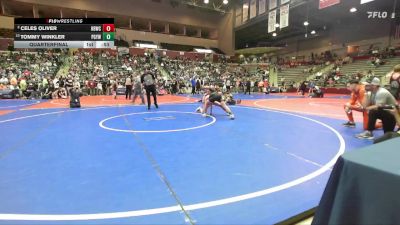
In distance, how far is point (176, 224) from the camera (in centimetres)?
226

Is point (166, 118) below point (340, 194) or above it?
below

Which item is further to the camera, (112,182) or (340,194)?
(112,182)

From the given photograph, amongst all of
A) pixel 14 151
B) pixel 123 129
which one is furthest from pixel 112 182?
pixel 123 129

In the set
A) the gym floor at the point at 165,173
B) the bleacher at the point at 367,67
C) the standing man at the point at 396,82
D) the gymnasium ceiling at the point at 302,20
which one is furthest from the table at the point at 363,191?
the bleacher at the point at 367,67

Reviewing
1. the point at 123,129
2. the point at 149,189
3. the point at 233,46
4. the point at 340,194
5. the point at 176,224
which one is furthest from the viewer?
the point at 233,46

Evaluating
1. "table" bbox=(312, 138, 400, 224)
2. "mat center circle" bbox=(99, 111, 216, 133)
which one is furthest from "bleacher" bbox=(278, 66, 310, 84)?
"table" bbox=(312, 138, 400, 224)

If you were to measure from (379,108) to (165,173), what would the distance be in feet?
13.9

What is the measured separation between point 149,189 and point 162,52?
99.7 ft

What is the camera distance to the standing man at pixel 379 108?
4.90 m

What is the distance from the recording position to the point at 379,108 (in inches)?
198

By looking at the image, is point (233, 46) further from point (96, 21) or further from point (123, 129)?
point (123, 129)

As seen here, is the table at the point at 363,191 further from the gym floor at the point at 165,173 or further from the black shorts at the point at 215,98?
the black shorts at the point at 215,98
